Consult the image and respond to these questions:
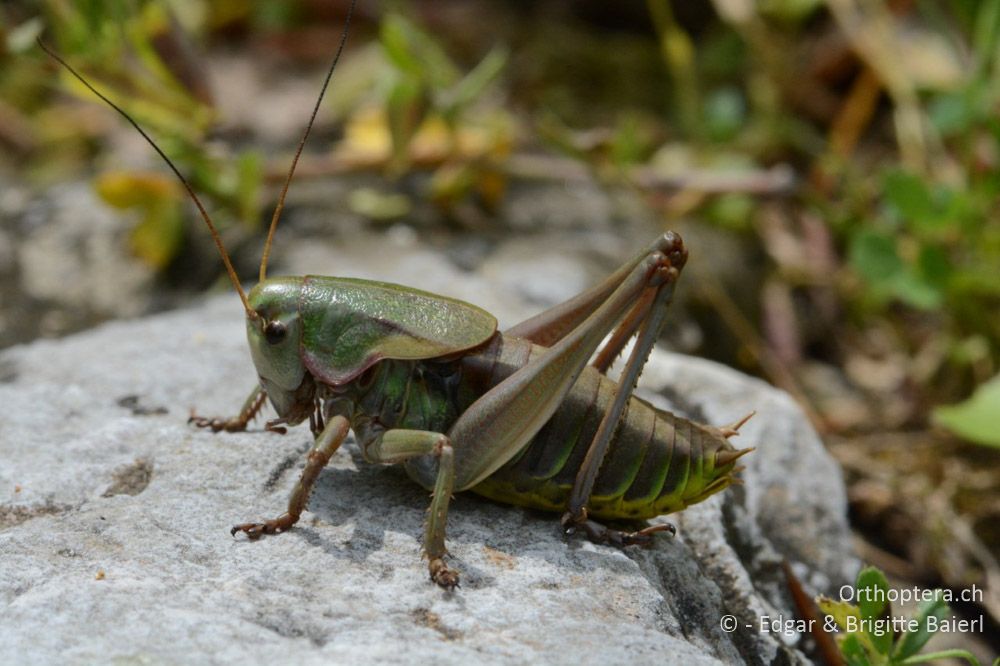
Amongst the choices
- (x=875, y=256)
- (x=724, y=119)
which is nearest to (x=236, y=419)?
(x=875, y=256)

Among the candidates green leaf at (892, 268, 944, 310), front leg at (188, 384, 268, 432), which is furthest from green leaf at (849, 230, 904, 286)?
front leg at (188, 384, 268, 432)

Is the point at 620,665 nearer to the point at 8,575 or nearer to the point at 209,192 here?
the point at 8,575

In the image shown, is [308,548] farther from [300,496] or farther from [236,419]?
[236,419]

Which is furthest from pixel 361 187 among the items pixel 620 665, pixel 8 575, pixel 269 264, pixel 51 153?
pixel 620 665

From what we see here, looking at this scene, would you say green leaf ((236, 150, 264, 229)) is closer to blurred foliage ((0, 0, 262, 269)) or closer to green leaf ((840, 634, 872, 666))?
blurred foliage ((0, 0, 262, 269))

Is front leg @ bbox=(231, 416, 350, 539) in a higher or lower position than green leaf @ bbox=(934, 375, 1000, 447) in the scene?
lower
